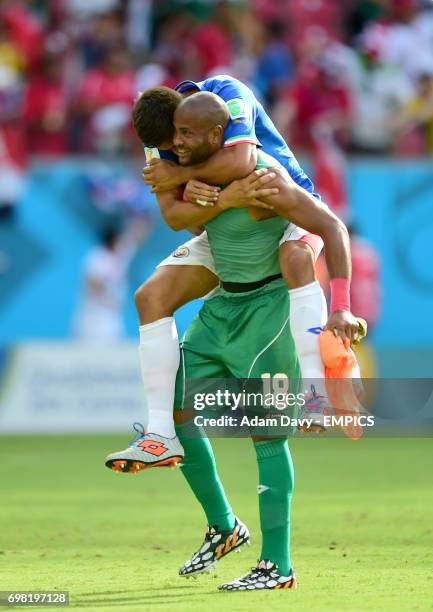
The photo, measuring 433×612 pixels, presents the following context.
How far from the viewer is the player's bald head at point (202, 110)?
6188 mm

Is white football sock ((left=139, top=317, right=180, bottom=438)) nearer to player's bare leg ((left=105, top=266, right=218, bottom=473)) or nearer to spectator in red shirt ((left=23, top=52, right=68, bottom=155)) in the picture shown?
player's bare leg ((left=105, top=266, right=218, bottom=473))

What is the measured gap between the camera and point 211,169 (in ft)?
20.9

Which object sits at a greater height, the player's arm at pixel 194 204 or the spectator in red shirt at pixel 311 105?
the player's arm at pixel 194 204

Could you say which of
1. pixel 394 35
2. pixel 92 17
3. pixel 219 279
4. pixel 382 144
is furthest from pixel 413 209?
pixel 219 279

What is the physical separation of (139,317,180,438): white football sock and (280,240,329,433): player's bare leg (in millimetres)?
655

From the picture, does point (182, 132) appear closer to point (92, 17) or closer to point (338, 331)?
point (338, 331)

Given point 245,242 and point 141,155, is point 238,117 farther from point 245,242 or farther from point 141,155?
point 141,155

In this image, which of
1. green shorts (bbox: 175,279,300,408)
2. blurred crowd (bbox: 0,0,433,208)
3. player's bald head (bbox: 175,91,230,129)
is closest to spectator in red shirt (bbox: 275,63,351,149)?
blurred crowd (bbox: 0,0,433,208)

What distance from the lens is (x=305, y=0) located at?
17922 millimetres

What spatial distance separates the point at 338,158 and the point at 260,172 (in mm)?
10984

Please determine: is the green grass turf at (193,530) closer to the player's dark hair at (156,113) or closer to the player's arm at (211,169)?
the player's arm at (211,169)

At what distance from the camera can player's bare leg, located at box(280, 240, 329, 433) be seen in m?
6.28

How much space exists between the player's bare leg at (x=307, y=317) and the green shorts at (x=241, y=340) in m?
0.21

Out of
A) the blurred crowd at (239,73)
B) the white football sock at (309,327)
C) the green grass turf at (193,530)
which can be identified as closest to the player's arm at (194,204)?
the white football sock at (309,327)
